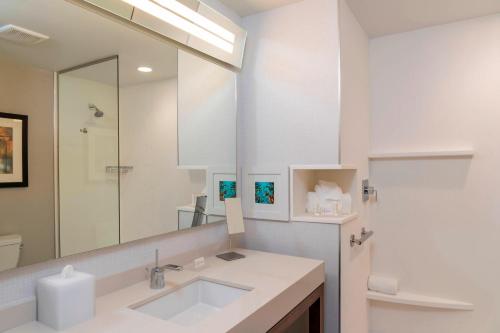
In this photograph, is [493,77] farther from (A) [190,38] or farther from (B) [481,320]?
(A) [190,38]

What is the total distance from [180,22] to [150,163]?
0.67 m

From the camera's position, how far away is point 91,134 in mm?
1234

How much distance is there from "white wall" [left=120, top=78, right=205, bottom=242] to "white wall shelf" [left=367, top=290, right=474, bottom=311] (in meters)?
1.49

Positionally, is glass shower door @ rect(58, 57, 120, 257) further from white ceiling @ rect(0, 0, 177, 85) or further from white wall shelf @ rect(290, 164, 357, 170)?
white wall shelf @ rect(290, 164, 357, 170)

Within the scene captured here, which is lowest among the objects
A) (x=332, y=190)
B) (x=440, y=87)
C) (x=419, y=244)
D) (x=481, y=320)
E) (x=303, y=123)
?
(x=481, y=320)

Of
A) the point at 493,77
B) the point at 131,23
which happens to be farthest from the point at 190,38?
the point at 493,77

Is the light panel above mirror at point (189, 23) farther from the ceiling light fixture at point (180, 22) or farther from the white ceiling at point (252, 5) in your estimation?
the white ceiling at point (252, 5)

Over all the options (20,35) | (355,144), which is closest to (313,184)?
Result: (355,144)

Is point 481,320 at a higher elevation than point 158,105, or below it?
below

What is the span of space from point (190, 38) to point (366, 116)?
51.9 inches

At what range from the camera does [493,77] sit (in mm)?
2016

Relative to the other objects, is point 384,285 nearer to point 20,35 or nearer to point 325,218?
point 325,218

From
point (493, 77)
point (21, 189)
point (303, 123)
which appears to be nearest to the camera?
point (21, 189)

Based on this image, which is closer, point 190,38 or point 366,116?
point 190,38
